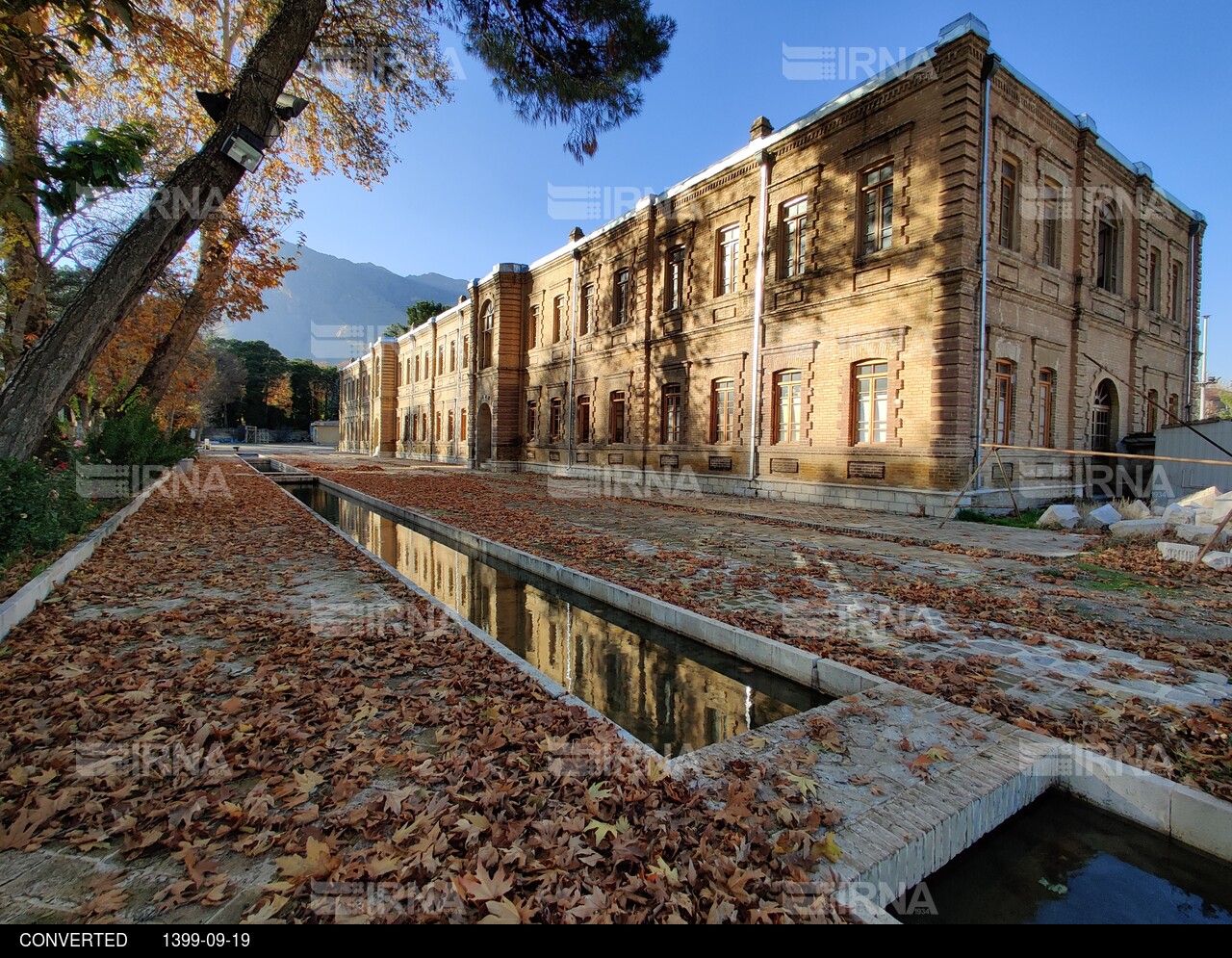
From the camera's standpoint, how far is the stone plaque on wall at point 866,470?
1444 cm

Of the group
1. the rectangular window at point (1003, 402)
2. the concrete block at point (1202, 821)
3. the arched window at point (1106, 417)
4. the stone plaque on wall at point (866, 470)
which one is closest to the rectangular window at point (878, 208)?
the rectangular window at point (1003, 402)

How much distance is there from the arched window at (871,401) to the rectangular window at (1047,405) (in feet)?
16.0

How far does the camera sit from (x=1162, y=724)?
3.64 m

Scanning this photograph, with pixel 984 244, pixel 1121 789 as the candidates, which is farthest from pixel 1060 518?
pixel 1121 789

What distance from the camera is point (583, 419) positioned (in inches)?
1025

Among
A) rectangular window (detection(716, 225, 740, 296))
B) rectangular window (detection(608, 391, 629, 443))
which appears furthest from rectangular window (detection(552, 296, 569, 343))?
rectangular window (detection(716, 225, 740, 296))

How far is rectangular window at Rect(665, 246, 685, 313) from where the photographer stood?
68.1 ft

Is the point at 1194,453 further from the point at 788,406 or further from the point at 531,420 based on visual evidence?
the point at 531,420

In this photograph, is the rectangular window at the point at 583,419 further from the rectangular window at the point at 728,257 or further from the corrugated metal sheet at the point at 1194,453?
the corrugated metal sheet at the point at 1194,453

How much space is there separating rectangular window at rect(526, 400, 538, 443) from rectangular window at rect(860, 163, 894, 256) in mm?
18164
